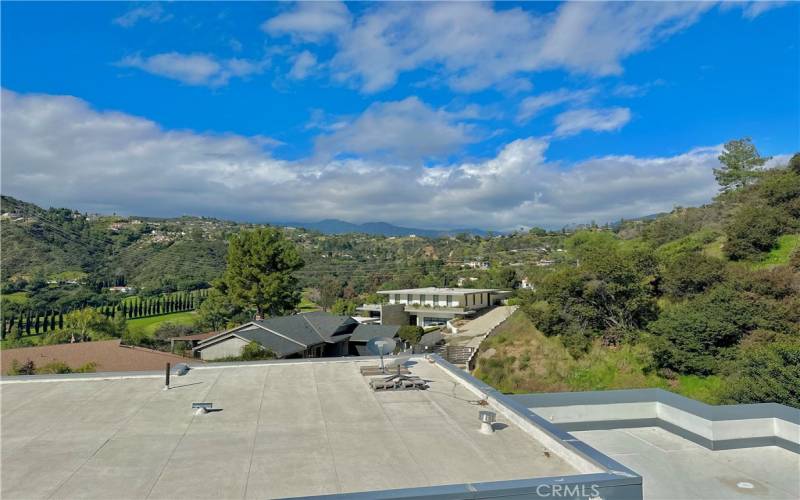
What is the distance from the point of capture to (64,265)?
67438 millimetres

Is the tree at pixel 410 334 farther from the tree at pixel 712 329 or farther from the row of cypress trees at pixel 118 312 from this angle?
the row of cypress trees at pixel 118 312

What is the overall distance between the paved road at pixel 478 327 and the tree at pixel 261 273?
1378cm

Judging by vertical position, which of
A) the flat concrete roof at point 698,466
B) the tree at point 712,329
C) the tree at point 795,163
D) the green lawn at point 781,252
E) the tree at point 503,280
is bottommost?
the flat concrete roof at point 698,466

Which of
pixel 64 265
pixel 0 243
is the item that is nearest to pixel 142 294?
pixel 64 265

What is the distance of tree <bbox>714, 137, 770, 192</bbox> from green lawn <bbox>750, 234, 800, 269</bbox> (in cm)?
2419

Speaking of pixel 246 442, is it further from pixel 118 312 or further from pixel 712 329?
pixel 118 312

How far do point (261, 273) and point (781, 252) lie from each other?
111 feet

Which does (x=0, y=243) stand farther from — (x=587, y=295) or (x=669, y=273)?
(x=669, y=273)

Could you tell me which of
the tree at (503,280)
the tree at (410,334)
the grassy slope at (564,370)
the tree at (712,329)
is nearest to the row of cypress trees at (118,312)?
the tree at (410,334)

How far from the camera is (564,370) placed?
79.5 feet

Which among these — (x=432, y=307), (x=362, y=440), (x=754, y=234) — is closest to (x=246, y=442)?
(x=362, y=440)

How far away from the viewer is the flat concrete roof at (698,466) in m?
8.76

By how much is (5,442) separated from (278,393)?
416cm

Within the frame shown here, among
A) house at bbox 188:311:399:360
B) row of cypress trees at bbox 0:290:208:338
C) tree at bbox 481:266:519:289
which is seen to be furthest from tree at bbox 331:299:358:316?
house at bbox 188:311:399:360
